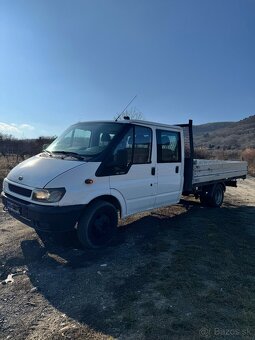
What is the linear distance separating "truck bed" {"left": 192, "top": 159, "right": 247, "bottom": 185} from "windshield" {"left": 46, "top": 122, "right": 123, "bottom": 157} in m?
2.91

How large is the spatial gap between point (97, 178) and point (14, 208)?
1.47 metres

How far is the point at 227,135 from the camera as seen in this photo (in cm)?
9506

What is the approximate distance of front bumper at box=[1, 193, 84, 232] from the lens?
15.6 feet

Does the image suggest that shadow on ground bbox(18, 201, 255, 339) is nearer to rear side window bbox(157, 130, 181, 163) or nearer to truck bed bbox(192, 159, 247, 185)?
rear side window bbox(157, 130, 181, 163)

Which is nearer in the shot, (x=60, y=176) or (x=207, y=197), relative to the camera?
(x=60, y=176)

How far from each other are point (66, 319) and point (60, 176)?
2.12m

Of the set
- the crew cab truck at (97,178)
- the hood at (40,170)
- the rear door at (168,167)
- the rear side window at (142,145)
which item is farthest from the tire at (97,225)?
the rear door at (168,167)

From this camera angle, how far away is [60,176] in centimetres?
490

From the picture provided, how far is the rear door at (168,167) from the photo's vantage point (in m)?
6.61

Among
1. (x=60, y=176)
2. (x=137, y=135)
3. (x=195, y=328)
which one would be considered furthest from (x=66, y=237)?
(x=195, y=328)

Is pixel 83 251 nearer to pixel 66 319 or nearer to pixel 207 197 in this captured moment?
pixel 66 319

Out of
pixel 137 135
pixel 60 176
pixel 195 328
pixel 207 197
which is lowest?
pixel 195 328

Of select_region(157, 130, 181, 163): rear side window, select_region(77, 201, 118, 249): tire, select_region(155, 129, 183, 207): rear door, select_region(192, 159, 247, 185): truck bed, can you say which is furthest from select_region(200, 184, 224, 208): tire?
select_region(77, 201, 118, 249): tire

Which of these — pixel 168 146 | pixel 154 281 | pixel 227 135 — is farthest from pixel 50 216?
pixel 227 135
